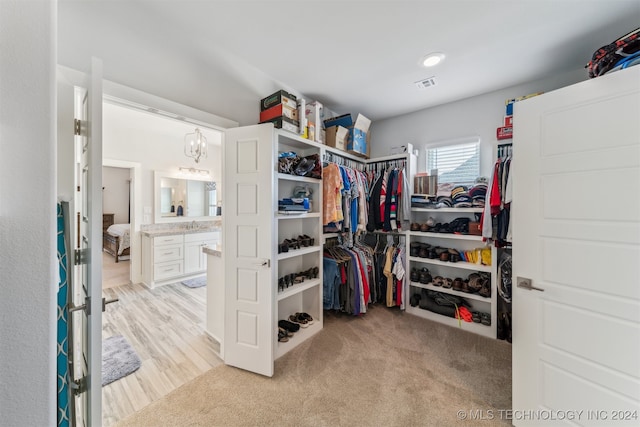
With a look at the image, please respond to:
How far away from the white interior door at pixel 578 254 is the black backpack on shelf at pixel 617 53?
30 cm

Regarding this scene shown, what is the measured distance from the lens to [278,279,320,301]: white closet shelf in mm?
2191

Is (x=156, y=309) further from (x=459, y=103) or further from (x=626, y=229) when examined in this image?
(x=459, y=103)

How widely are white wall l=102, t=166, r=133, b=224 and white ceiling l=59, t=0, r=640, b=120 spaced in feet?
23.9

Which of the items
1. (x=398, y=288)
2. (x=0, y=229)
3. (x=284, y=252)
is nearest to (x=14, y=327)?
(x=0, y=229)

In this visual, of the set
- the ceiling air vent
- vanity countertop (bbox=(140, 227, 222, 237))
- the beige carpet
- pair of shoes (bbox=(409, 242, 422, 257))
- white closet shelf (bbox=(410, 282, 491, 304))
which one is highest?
the ceiling air vent

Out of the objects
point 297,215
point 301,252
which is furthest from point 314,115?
point 301,252

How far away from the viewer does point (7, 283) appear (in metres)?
0.52

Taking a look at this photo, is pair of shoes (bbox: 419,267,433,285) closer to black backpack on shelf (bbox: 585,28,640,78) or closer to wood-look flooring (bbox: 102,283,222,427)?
black backpack on shelf (bbox: 585,28,640,78)

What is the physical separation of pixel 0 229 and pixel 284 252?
5.80 ft

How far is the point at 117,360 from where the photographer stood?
2.12m

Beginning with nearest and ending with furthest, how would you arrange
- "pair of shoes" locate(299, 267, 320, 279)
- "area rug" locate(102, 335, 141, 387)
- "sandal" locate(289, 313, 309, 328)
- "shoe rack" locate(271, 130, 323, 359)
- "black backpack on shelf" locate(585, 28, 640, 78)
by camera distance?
"black backpack on shelf" locate(585, 28, 640, 78) → "area rug" locate(102, 335, 141, 387) → "shoe rack" locate(271, 130, 323, 359) → "sandal" locate(289, 313, 309, 328) → "pair of shoes" locate(299, 267, 320, 279)

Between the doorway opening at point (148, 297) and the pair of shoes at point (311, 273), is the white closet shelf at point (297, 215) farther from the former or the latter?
the doorway opening at point (148, 297)

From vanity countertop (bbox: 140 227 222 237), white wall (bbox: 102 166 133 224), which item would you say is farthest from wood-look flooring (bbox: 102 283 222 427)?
white wall (bbox: 102 166 133 224)

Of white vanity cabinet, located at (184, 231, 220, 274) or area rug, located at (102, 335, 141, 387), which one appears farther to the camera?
white vanity cabinet, located at (184, 231, 220, 274)
